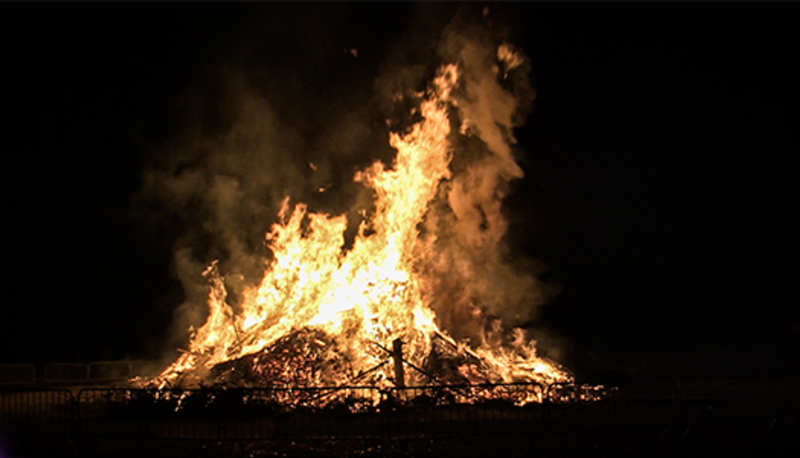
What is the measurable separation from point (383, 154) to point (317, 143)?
3.38m

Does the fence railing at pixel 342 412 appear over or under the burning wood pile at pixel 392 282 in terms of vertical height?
under

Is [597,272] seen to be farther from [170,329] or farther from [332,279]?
[332,279]

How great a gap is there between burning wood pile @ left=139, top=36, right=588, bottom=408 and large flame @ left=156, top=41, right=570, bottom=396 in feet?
0.09

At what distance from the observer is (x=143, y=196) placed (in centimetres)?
2591

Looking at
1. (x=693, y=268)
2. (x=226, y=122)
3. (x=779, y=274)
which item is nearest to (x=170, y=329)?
(x=226, y=122)

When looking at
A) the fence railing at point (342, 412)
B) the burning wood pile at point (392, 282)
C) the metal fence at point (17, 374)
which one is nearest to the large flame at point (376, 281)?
the burning wood pile at point (392, 282)

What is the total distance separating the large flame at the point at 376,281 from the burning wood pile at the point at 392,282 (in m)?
0.03

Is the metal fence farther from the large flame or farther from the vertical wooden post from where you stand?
the vertical wooden post

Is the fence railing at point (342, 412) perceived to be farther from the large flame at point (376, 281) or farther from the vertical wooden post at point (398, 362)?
the large flame at point (376, 281)

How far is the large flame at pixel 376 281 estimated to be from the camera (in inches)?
593

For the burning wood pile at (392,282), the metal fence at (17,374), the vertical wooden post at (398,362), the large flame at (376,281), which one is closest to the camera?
the vertical wooden post at (398,362)

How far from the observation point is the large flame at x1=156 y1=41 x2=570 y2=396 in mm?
15062

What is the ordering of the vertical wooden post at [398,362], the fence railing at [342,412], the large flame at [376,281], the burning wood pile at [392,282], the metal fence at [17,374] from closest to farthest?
the fence railing at [342,412] < the vertical wooden post at [398,362] < the burning wood pile at [392,282] < the large flame at [376,281] < the metal fence at [17,374]

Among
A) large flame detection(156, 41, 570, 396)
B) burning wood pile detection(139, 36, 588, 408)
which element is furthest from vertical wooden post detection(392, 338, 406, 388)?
large flame detection(156, 41, 570, 396)
